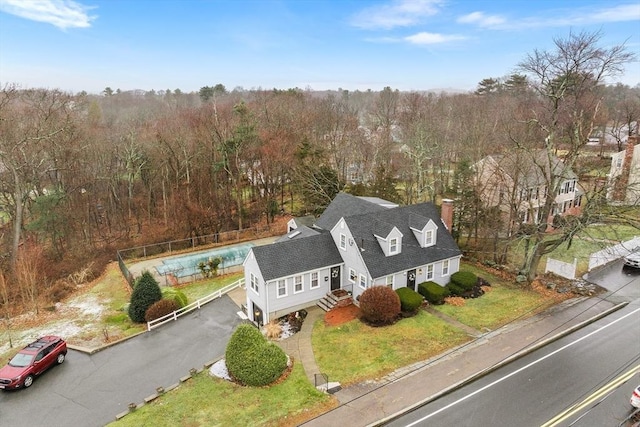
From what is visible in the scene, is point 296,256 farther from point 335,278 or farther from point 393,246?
point 393,246

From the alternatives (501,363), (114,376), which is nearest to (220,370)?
(114,376)

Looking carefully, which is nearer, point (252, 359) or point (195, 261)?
point (252, 359)

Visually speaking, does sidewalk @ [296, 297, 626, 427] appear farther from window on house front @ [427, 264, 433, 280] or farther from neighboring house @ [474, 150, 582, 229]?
neighboring house @ [474, 150, 582, 229]

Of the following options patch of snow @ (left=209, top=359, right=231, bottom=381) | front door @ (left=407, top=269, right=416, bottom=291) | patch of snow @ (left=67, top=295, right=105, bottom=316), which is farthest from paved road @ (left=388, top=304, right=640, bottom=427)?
patch of snow @ (left=67, top=295, right=105, bottom=316)

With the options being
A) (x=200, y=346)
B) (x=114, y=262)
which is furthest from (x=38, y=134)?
(x=200, y=346)

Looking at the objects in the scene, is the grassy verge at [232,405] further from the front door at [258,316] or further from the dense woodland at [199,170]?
the dense woodland at [199,170]
